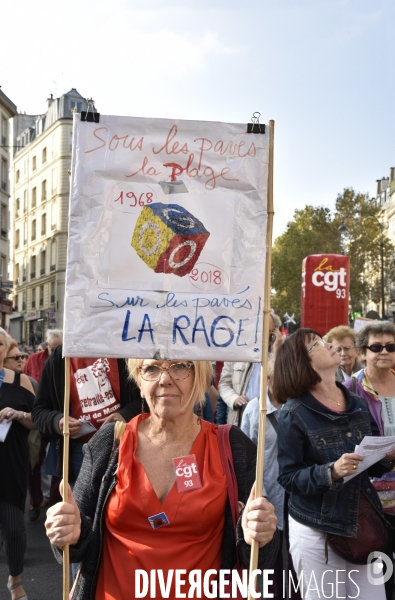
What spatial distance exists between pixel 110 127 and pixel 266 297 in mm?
835

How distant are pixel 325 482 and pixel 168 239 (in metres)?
1.40

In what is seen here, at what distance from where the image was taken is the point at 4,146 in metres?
38.2

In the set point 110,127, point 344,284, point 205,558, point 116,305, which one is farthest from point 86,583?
point 344,284

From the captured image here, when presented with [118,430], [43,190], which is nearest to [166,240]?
[118,430]

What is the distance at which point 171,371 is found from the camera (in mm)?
2619

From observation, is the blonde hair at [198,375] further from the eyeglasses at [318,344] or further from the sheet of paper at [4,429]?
the sheet of paper at [4,429]

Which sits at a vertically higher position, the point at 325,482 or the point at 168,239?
the point at 168,239

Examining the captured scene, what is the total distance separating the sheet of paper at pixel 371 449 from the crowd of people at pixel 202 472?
3 centimetres

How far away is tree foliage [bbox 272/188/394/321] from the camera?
42594mm

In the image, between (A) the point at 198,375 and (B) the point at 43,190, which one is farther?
(B) the point at 43,190

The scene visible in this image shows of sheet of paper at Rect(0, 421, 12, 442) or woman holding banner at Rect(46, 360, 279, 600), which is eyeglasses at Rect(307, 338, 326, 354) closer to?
woman holding banner at Rect(46, 360, 279, 600)

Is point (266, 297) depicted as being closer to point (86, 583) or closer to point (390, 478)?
point (86, 583)

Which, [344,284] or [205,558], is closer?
[205,558]

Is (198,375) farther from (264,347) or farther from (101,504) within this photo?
(101,504)
